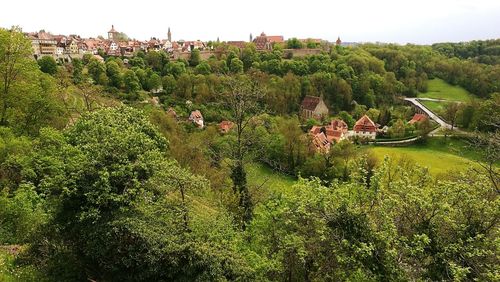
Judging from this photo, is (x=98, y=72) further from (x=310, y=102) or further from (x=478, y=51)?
(x=478, y=51)

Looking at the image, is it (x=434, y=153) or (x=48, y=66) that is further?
(x=48, y=66)

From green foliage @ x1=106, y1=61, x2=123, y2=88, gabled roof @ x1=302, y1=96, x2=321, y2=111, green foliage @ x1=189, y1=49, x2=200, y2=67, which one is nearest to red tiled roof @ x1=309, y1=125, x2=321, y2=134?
gabled roof @ x1=302, y1=96, x2=321, y2=111

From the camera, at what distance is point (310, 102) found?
6316 centimetres

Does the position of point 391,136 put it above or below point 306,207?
below

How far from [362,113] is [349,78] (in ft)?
36.4

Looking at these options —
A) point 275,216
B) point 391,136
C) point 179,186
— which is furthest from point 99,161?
point 391,136

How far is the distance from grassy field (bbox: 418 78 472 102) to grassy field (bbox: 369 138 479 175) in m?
28.3

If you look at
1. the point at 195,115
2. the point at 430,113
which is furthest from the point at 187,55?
the point at 430,113

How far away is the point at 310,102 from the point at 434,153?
879 inches

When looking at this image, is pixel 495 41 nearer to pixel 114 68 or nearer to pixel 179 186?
pixel 114 68

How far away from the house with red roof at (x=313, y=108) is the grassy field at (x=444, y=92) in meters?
25.4

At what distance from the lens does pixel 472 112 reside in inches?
1996

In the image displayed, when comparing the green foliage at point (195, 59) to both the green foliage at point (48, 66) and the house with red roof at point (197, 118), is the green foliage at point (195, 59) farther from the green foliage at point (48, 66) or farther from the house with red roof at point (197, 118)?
the green foliage at point (48, 66)

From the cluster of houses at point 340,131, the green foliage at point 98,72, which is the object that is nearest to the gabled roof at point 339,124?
the cluster of houses at point 340,131
